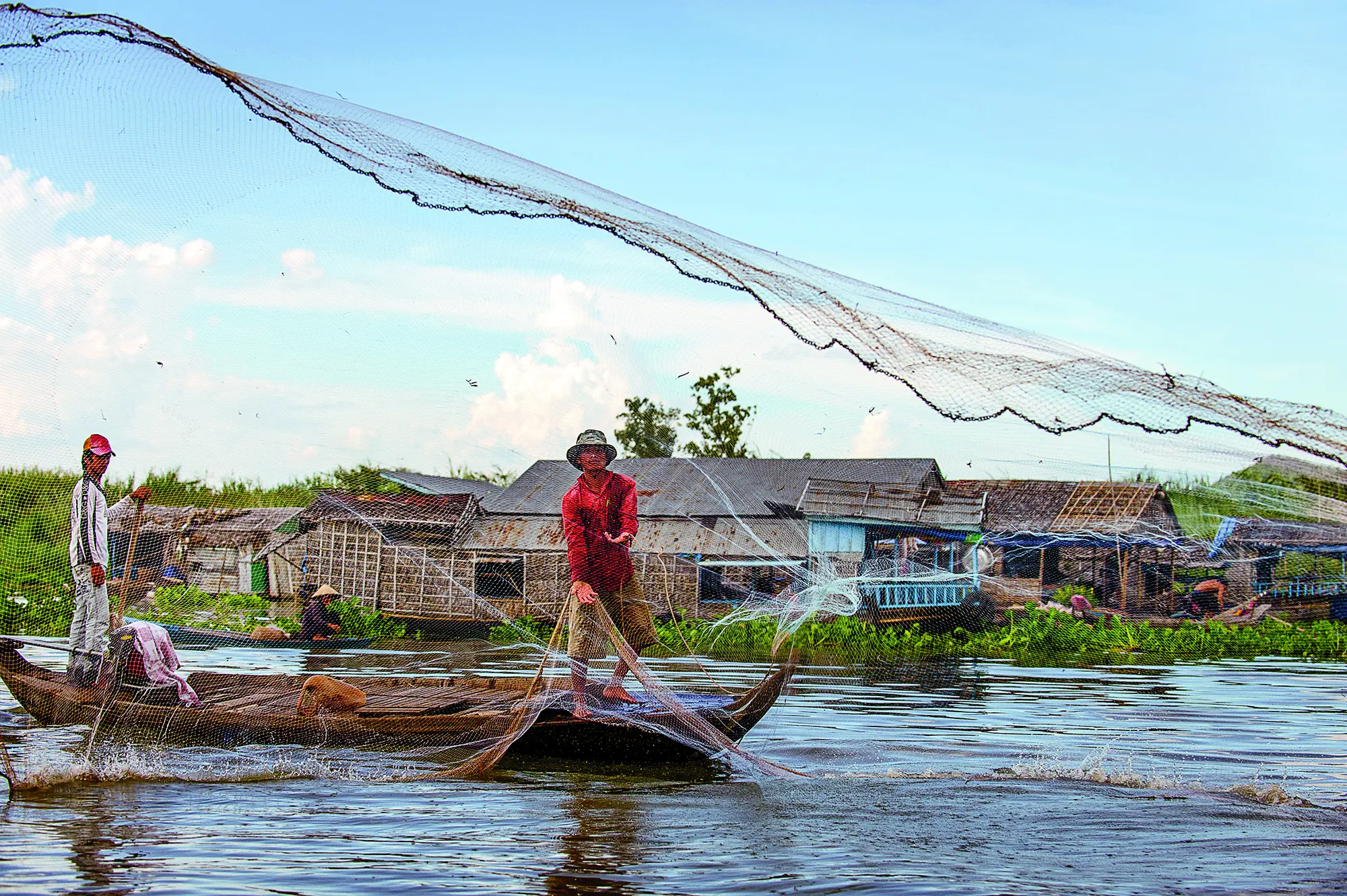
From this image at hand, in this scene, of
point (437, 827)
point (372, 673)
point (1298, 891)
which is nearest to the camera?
point (1298, 891)

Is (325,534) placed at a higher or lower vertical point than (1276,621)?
higher

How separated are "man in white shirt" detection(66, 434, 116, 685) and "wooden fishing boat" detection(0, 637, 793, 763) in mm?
425

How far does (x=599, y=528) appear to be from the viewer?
763cm

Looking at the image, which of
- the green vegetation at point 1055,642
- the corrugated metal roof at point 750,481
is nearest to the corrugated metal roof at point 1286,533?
the green vegetation at point 1055,642

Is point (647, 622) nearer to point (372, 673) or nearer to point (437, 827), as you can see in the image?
point (437, 827)

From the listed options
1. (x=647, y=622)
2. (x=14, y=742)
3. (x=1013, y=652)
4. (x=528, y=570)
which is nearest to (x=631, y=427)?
(x=647, y=622)

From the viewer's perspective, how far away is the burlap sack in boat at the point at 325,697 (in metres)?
8.05

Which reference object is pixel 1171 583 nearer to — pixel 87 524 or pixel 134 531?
pixel 134 531

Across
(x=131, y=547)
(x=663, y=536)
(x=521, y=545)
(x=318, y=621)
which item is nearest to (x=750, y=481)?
(x=663, y=536)

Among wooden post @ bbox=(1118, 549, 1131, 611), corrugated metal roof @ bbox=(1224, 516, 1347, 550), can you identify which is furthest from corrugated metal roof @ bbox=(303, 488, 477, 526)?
wooden post @ bbox=(1118, 549, 1131, 611)

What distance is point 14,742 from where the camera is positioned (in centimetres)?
806

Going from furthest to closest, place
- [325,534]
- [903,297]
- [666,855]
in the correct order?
1. [325,534]
2. [903,297]
3. [666,855]

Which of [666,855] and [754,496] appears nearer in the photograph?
[666,855]

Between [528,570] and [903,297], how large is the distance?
17.4 meters
